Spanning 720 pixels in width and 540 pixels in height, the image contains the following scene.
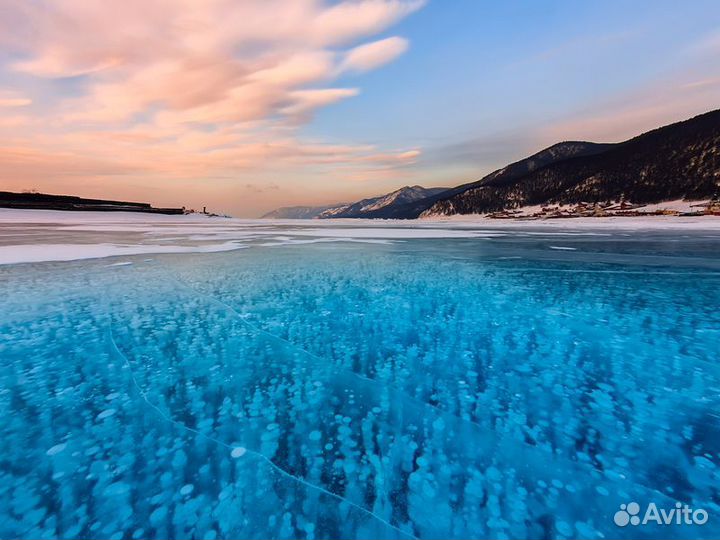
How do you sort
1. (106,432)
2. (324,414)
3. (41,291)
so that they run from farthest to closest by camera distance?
(41,291) → (324,414) → (106,432)

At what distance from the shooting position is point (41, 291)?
9.63m

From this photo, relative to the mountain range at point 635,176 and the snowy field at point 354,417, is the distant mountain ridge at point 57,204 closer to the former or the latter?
the snowy field at point 354,417

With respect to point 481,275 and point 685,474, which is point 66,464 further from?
point 481,275

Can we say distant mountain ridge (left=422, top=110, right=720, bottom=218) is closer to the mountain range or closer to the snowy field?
the mountain range

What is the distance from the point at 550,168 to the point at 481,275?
164857 millimetres

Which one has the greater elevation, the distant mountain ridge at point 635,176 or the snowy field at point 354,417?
the distant mountain ridge at point 635,176

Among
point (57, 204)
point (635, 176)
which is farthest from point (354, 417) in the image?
point (635, 176)

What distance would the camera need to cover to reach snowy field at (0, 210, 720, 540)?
275 centimetres

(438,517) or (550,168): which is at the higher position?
(550,168)

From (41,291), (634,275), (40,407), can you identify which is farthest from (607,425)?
(41,291)

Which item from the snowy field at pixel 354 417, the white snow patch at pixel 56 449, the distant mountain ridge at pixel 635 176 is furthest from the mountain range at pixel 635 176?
the white snow patch at pixel 56 449

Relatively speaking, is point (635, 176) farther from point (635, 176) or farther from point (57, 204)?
point (57, 204)

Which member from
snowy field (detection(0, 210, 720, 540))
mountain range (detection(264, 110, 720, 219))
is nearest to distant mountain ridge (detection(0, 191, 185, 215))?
snowy field (detection(0, 210, 720, 540))

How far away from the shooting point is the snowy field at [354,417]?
2754 millimetres
